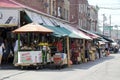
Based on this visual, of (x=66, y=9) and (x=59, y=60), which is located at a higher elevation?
(x=66, y=9)

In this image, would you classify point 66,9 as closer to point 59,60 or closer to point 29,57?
point 59,60

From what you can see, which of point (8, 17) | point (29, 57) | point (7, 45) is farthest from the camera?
point (7, 45)

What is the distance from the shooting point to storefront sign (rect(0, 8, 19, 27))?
1049 inches

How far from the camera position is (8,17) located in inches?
1054

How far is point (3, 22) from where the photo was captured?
26.8 m

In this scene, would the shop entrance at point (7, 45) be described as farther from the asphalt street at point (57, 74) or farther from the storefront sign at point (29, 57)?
the asphalt street at point (57, 74)

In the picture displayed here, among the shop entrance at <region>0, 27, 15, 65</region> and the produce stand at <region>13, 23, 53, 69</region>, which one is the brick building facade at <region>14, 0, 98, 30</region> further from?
the produce stand at <region>13, 23, 53, 69</region>

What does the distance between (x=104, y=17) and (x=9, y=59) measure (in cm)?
8855

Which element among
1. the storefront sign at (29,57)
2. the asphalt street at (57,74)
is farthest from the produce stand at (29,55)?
the asphalt street at (57,74)

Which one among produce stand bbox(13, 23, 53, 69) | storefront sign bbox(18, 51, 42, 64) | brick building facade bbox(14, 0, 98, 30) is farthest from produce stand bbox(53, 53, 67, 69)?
brick building facade bbox(14, 0, 98, 30)

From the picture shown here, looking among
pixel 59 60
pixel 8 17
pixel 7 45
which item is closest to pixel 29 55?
pixel 59 60

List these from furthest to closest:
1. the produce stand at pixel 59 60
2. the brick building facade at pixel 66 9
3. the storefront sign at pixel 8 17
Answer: the brick building facade at pixel 66 9
the storefront sign at pixel 8 17
the produce stand at pixel 59 60

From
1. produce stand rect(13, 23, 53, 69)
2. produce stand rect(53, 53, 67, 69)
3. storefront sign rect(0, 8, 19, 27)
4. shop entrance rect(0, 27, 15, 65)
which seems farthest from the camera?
shop entrance rect(0, 27, 15, 65)

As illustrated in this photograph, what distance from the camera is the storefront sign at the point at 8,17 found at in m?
26.7
